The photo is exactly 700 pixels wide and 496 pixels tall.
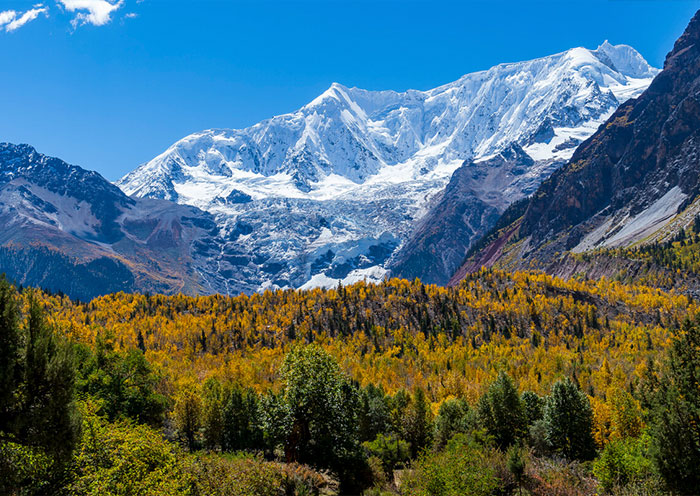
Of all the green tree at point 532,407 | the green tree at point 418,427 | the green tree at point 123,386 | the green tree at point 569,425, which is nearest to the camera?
the green tree at point 123,386

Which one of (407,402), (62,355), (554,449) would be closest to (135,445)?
(62,355)

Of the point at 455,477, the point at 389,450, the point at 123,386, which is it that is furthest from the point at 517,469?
the point at 123,386

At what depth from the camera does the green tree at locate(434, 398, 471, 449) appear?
238ft

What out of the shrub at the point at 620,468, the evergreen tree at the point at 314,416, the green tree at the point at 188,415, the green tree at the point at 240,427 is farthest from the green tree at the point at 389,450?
the green tree at the point at 188,415

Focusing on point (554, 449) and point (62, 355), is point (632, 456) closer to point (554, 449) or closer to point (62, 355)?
point (554, 449)

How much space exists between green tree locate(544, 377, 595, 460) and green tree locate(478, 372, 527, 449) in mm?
4164

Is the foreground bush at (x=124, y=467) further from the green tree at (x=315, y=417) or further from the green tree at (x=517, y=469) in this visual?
the green tree at (x=517, y=469)

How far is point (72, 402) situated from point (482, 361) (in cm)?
14839

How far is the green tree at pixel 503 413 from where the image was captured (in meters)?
73.2

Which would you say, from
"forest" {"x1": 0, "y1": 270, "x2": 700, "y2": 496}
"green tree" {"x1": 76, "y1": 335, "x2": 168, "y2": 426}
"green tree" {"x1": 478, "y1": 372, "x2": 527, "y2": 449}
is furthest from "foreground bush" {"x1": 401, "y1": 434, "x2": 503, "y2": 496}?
"green tree" {"x1": 76, "y1": 335, "x2": 168, "y2": 426}

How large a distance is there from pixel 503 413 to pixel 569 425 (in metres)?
8.95

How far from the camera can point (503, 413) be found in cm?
7350

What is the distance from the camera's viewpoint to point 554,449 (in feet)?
240

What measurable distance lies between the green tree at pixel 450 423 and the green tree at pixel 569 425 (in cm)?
1175
